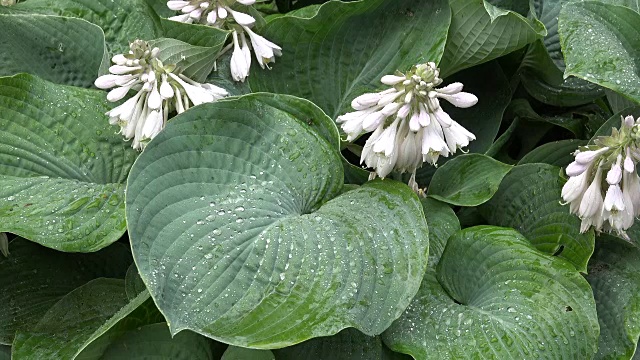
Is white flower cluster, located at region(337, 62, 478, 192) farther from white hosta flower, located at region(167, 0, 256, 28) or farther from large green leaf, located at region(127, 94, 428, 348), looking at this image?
white hosta flower, located at region(167, 0, 256, 28)

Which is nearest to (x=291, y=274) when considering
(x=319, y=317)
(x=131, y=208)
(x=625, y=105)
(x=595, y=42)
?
(x=319, y=317)

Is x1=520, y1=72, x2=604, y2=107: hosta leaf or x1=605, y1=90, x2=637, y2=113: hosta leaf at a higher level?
x1=605, y1=90, x2=637, y2=113: hosta leaf

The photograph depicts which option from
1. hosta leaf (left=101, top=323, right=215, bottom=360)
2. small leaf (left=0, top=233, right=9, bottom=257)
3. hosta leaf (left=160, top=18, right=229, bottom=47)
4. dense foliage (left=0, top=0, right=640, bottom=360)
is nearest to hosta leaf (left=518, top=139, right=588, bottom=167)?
dense foliage (left=0, top=0, right=640, bottom=360)

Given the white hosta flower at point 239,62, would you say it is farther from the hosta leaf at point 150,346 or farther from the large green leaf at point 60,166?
the hosta leaf at point 150,346

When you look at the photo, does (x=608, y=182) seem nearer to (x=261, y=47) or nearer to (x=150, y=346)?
(x=261, y=47)

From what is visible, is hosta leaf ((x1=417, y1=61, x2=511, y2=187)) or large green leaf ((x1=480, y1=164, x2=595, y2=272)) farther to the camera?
hosta leaf ((x1=417, y1=61, x2=511, y2=187))
